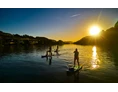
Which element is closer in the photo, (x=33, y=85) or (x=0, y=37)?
(x=33, y=85)

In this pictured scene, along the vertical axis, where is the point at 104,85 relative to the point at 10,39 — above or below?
below

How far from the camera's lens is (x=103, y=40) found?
132 meters

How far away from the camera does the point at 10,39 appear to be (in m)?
97.1
